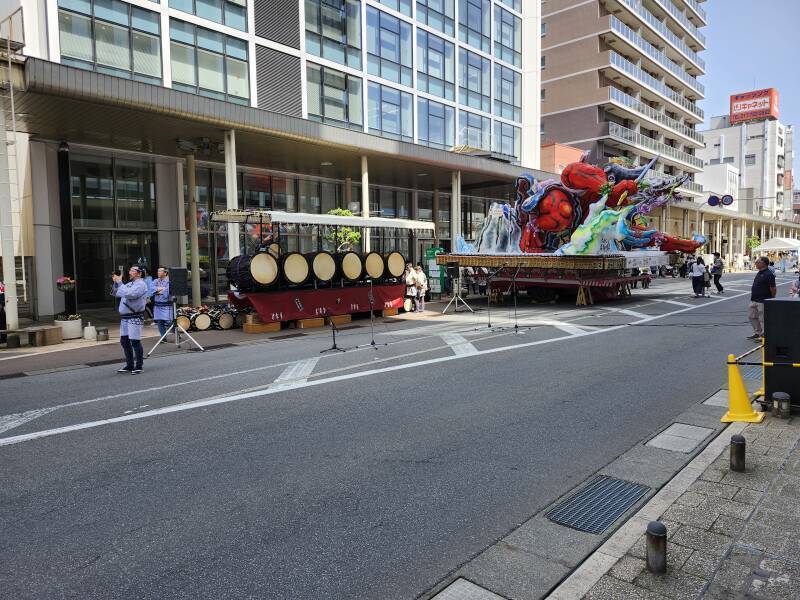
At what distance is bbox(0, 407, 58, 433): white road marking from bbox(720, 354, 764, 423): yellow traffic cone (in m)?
8.61

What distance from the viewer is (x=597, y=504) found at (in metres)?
4.63

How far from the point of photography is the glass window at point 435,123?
30.6 m

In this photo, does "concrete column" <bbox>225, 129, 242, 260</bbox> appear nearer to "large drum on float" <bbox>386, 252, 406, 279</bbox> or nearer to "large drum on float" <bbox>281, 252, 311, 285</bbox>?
"large drum on float" <bbox>281, 252, 311, 285</bbox>

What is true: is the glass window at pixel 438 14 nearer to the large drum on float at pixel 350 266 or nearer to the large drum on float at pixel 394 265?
the large drum on float at pixel 394 265

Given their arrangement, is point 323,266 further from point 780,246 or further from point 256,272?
point 780,246

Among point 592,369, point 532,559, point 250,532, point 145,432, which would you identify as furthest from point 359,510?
point 592,369

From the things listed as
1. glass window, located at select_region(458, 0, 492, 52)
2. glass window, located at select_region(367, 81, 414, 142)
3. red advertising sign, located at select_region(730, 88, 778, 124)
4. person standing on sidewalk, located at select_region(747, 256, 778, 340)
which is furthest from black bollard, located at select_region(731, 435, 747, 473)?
red advertising sign, located at select_region(730, 88, 778, 124)

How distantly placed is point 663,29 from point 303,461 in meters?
66.3

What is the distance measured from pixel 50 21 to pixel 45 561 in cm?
1883

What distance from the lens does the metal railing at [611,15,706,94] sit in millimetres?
50375

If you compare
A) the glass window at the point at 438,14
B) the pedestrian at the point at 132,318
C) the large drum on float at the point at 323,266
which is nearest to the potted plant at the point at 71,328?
the pedestrian at the point at 132,318

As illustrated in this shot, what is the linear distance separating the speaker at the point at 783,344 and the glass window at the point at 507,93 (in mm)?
31635

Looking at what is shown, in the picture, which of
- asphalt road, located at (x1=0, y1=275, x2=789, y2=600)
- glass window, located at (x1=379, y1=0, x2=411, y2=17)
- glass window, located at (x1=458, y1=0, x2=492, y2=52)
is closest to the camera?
asphalt road, located at (x1=0, y1=275, x2=789, y2=600)

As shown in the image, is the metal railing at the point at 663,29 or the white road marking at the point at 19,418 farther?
the metal railing at the point at 663,29
